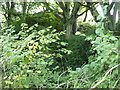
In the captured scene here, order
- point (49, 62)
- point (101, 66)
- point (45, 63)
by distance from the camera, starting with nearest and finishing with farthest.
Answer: point (101, 66), point (45, 63), point (49, 62)

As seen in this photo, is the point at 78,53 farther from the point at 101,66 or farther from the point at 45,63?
the point at 101,66

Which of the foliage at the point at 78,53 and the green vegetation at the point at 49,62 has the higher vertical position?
the green vegetation at the point at 49,62

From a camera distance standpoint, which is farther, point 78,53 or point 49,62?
point 78,53

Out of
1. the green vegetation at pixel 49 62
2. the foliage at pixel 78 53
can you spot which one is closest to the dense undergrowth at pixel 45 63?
the green vegetation at pixel 49 62

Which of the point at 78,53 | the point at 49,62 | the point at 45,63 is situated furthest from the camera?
the point at 78,53

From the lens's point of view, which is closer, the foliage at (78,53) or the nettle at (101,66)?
the nettle at (101,66)

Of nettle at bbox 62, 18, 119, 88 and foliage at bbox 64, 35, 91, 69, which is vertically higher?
nettle at bbox 62, 18, 119, 88

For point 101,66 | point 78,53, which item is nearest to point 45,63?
point 101,66

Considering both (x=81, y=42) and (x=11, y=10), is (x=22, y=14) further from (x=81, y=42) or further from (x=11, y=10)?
(x=81, y=42)

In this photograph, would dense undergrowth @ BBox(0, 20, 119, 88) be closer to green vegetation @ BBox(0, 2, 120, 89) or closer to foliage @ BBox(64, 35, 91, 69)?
green vegetation @ BBox(0, 2, 120, 89)

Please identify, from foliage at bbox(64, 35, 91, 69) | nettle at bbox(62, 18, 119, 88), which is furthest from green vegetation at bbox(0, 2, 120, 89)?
foliage at bbox(64, 35, 91, 69)

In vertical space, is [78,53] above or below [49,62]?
below

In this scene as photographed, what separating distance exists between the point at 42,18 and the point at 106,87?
450 centimetres

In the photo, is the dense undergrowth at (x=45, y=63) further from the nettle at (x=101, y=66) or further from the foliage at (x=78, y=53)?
the foliage at (x=78, y=53)
